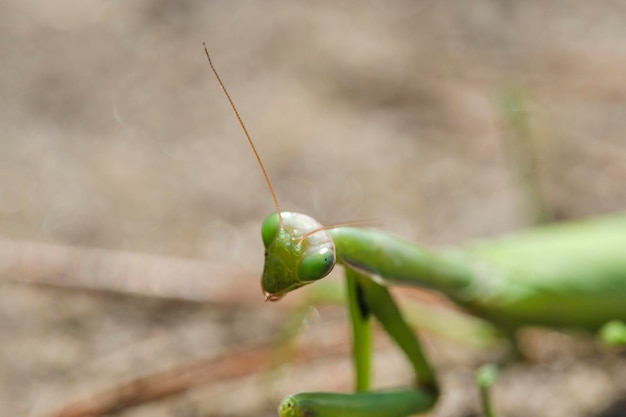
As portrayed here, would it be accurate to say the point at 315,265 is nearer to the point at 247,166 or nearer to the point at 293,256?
the point at 293,256

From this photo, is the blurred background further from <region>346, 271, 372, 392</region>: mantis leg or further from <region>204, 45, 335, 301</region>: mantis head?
<region>204, 45, 335, 301</region>: mantis head

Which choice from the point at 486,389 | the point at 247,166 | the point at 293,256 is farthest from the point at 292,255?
the point at 247,166

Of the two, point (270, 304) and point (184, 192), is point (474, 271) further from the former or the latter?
point (184, 192)

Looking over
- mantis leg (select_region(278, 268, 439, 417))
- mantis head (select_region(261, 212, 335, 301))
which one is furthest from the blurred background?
mantis head (select_region(261, 212, 335, 301))

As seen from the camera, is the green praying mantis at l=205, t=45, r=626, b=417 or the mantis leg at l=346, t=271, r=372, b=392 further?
the mantis leg at l=346, t=271, r=372, b=392

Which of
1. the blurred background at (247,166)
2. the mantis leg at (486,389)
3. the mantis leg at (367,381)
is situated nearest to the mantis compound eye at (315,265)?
the mantis leg at (367,381)

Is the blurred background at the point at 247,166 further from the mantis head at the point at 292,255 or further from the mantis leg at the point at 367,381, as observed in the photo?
the mantis head at the point at 292,255

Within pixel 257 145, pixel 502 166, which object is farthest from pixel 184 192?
pixel 502 166
